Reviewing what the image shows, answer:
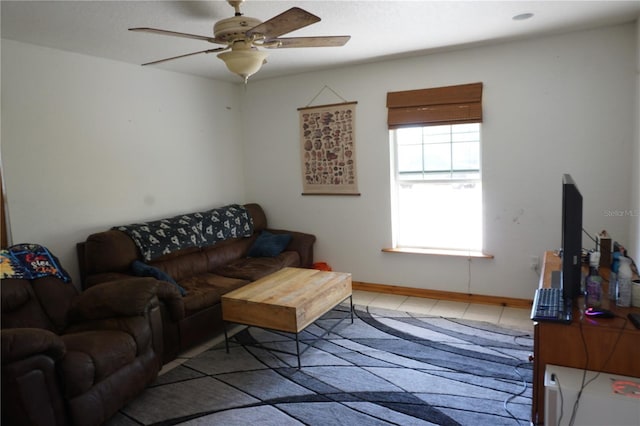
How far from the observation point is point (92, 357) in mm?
2316

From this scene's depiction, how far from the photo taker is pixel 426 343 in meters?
3.38

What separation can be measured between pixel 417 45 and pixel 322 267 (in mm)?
2516

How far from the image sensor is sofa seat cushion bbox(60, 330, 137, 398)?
220 centimetres

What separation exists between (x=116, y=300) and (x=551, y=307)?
2.44 metres

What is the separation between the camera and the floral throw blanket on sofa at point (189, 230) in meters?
3.78

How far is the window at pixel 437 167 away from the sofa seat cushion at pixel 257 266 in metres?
1.15

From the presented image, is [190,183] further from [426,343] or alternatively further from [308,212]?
[426,343]

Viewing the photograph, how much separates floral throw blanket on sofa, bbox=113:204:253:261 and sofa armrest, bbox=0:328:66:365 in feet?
5.22

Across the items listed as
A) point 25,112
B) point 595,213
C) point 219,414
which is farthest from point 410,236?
point 25,112

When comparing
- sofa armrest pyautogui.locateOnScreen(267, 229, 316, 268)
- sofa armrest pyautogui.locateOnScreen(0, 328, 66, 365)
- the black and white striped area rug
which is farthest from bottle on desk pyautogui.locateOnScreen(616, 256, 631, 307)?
sofa armrest pyautogui.locateOnScreen(267, 229, 316, 268)

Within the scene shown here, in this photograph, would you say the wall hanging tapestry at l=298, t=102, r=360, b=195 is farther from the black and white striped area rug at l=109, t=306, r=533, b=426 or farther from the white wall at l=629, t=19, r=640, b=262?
the white wall at l=629, t=19, r=640, b=262

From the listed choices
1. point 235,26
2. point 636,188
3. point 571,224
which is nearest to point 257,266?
point 235,26

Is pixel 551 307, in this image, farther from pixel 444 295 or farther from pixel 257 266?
pixel 257 266

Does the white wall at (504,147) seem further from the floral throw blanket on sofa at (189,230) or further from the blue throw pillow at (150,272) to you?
the blue throw pillow at (150,272)
